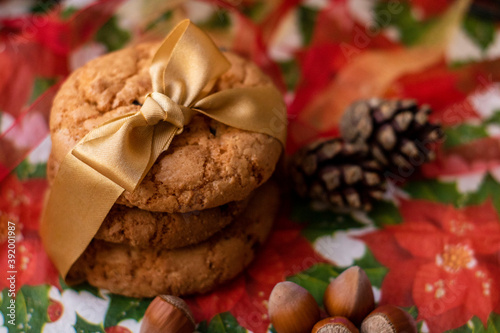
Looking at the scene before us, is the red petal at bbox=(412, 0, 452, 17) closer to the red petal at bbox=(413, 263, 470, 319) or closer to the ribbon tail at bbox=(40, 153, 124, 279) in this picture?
the red petal at bbox=(413, 263, 470, 319)

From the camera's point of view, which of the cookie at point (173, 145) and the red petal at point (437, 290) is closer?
the cookie at point (173, 145)

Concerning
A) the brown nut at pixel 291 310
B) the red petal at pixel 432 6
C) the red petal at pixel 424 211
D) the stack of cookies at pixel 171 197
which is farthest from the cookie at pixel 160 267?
the red petal at pixel 432 6

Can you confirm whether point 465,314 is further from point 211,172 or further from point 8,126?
point 8,126

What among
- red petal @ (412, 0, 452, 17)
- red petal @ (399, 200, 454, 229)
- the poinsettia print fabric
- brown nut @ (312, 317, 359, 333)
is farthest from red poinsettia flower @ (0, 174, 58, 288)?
red petal @ (412, 0, 452, 17)

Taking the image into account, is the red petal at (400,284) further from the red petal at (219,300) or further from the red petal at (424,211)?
the red petal at (219,300)

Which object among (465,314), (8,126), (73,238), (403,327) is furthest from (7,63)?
(465,314)
